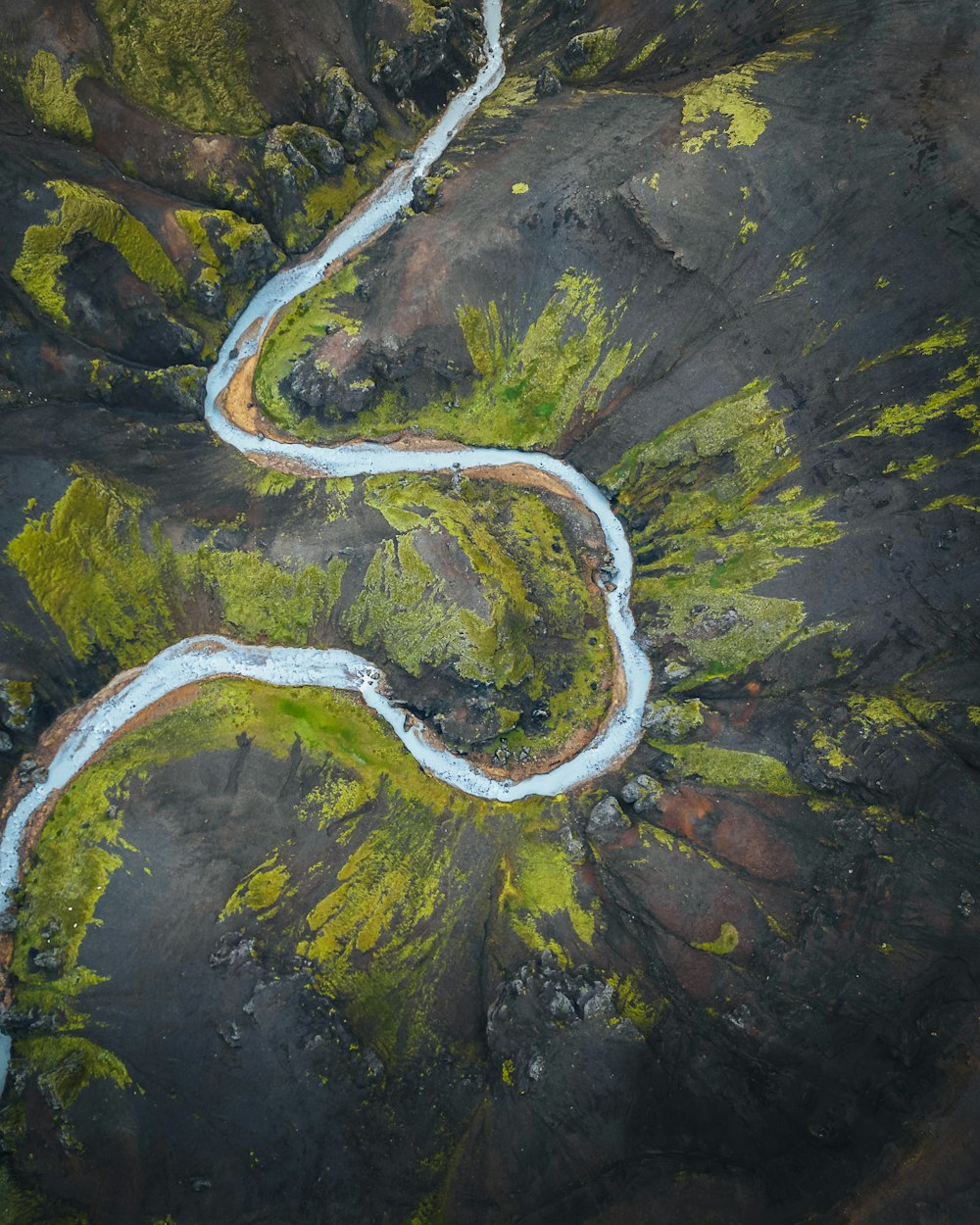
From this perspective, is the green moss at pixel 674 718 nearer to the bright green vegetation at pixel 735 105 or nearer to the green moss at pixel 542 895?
the green moss at pixel 542 895

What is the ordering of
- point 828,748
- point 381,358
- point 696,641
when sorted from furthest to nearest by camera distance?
1. point 381,358
2. point 696,641
3. point 828,748

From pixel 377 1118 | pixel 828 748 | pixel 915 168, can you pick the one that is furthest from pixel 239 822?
pixel 915 168

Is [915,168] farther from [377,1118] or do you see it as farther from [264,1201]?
[264,1201]

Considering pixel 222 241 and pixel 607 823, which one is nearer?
pixel 607 823

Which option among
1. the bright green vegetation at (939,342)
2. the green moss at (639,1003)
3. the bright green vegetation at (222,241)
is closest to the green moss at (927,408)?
the bright green vegetation at (939,342)

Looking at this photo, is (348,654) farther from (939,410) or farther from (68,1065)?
(939,410)

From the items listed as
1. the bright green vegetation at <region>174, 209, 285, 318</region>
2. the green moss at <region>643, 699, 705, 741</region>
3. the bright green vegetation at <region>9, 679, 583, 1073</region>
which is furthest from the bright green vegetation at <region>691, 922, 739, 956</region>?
the bright green vegetation at <region>174, 209, 285, 318</region>

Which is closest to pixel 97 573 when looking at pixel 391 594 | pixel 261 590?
pixel 261 590
